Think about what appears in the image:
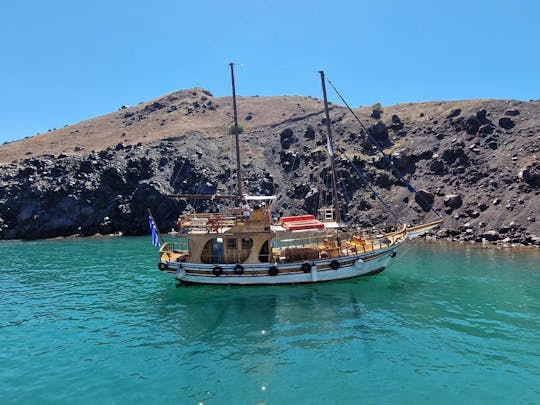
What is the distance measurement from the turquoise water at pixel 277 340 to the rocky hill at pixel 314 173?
3034 centimetres

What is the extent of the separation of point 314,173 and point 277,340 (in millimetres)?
66170

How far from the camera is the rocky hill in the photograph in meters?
59.9

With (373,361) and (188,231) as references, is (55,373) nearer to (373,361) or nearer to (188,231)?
(373,361)

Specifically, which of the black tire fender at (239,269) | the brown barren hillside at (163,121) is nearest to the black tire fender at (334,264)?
the black tire fender at (239,269)

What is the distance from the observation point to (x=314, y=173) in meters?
83.2

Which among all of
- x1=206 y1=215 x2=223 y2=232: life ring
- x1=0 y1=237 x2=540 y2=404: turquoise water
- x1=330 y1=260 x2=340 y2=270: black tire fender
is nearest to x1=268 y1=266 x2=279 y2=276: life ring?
x1=0 y1=237 x2=540 y2=404: turquoise water

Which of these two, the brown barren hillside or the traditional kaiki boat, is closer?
the traditional kaiki boat

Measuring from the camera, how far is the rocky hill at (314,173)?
59875 millimetres

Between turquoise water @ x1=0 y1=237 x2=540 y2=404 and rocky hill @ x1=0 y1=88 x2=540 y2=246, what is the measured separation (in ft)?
99.5

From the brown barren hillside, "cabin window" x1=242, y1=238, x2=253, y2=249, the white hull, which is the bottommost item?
the white hull

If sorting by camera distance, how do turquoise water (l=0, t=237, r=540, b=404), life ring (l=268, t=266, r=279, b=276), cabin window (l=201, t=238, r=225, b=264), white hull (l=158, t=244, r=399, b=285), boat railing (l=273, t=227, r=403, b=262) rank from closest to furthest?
turquoise water (l=0, t=237, r=540, b=404) < life ring (l=268, t=266, r=279, b=276) < white hull (l=158, t=244, r=399, b=285) < cabin window (l=201, t=238, r=225, b=264) < boat railing (l=273, t=227, r=403, b=262)

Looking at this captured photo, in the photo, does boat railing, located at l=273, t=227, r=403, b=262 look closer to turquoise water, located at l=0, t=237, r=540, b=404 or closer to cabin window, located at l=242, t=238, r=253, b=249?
cabin window, located at l=242, t=238, r=253, b=249

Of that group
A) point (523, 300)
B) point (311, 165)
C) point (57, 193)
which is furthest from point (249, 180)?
A: point (523, 300)

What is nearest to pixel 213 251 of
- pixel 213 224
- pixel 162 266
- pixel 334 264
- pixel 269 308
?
pixel 213 224
